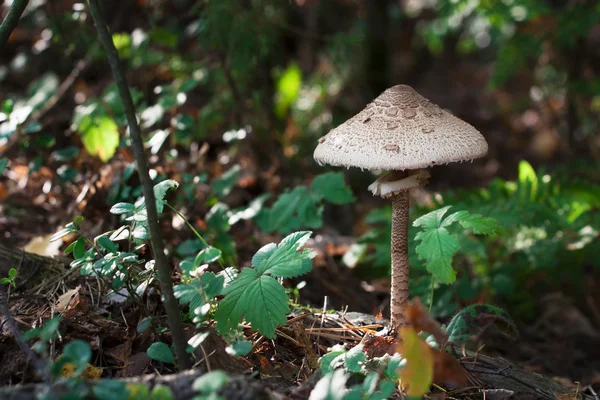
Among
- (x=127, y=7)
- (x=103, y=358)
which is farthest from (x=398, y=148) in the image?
(x=127, y=7)

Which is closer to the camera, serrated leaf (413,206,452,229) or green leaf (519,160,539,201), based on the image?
serrated leaf (413,206,452,229)

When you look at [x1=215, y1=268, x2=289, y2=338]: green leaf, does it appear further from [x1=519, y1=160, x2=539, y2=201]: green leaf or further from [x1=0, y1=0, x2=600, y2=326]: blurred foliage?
[x1=519, y1=160, x2=539, y2=201]: green leaf

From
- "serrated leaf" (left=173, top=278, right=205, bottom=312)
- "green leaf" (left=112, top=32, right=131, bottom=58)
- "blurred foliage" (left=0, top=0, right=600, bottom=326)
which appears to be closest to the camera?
"serrated leaf" (left=173, top=278, right=205, bottom=312)

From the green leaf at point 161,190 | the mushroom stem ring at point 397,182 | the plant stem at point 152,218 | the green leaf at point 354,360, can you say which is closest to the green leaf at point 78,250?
the green leaf at point 161,190

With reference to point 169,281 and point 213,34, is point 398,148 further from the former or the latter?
point 213,34

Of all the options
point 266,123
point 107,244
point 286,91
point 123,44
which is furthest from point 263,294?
point 286,91

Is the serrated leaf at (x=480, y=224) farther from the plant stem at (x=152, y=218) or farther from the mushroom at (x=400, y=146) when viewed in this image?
the plant stem at (x=152, y=218)

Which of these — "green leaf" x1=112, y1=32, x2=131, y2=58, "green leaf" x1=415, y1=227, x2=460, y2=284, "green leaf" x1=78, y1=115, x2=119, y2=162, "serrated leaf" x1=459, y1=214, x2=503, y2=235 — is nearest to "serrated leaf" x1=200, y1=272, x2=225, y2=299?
"green leaf" x1=415, y1=227, x2=460, y2=284

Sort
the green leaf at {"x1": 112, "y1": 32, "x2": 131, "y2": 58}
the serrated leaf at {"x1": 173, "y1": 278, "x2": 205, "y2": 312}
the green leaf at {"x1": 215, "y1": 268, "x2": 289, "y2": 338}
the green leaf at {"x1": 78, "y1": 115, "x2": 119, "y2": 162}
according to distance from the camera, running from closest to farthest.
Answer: the serrated leaf at {"x1": 173, "y1": 278, "x2": 205, "y2": 312}
the green leaf at {"x1": 215, "y1": 268, "x2": 289, "y2": 338}
the green leaf at {"x1": 78, "y1": 115, "x2": 119, "y2": 162}
the green leaf at {"x1": 112, "y1": 32, "x2": 131, "y2": 58}
